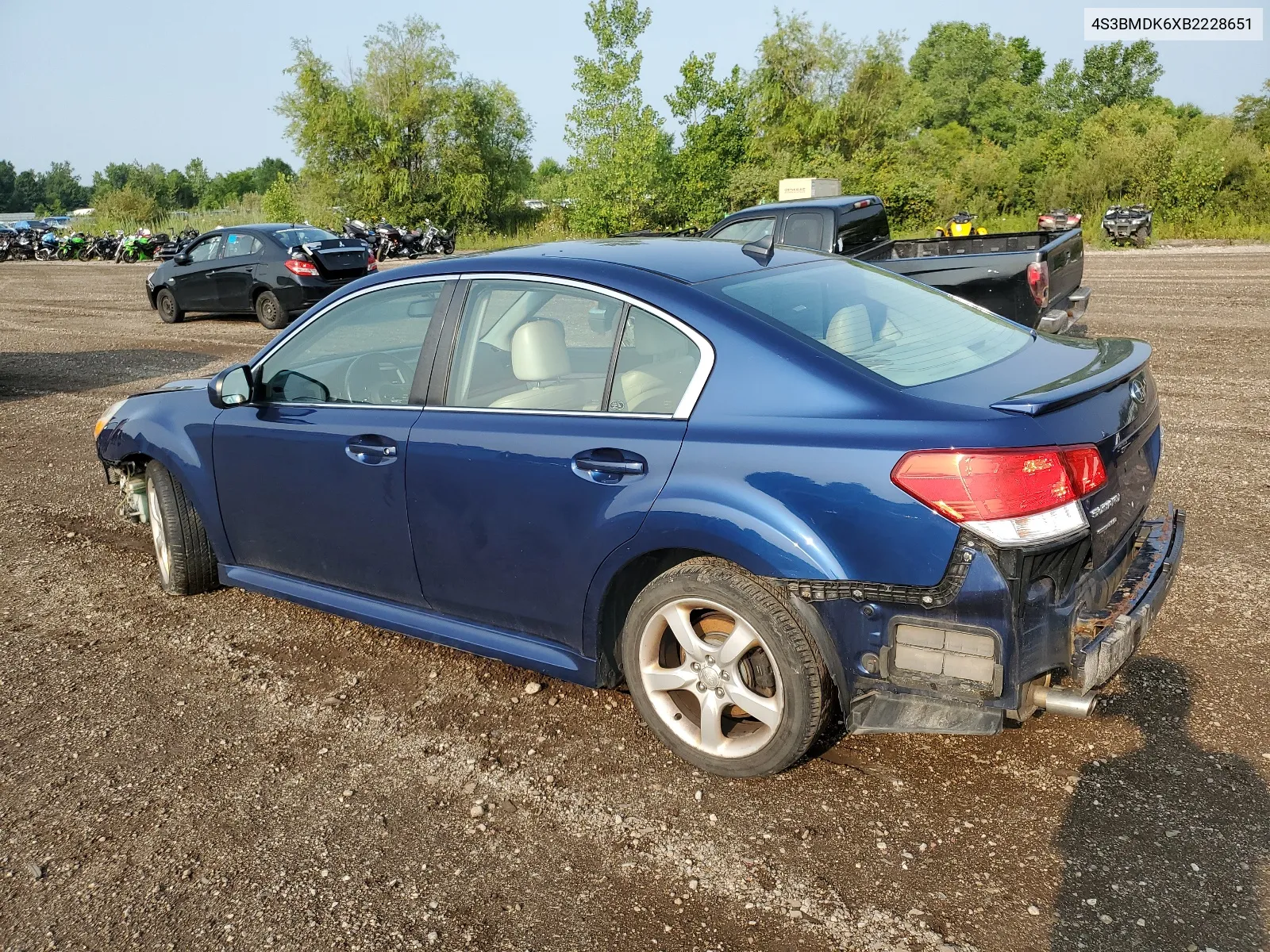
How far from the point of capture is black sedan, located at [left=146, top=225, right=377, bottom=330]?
1605cm

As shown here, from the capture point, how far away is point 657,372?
130 inches

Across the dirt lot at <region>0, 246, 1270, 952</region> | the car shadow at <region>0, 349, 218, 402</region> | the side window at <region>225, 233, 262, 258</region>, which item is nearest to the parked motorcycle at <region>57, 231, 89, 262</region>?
the side window at <region>225, 233, 262, 258</region>

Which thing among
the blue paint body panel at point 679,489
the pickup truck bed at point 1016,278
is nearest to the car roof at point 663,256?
the blue paint body panel at point 679,489

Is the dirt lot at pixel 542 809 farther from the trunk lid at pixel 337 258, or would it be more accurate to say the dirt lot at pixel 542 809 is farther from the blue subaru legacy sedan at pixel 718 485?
the trunk lid at pixel 337 258

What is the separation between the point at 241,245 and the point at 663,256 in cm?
1474

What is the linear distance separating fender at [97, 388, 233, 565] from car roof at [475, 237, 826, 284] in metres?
1.53

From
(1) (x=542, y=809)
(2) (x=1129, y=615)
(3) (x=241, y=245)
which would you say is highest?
(3) (x=241, y=245)

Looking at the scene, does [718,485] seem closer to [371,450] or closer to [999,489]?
[999,489]

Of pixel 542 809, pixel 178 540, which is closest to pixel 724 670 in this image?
pixel 542 809

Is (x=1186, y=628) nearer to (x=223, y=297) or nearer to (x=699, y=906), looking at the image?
(x=699, y=906)

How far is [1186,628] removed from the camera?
4.23 metres

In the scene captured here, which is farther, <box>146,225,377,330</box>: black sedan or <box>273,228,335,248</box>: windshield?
<box>273,228,335,248</box>: windshield

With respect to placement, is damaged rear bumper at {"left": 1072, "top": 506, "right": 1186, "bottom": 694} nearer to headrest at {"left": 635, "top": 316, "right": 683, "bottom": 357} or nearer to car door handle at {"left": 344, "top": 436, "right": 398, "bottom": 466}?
headrest at {"left": 635, "top": 316, "right": 683, "bottom": 357}

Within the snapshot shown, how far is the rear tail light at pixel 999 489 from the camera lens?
270 cm
